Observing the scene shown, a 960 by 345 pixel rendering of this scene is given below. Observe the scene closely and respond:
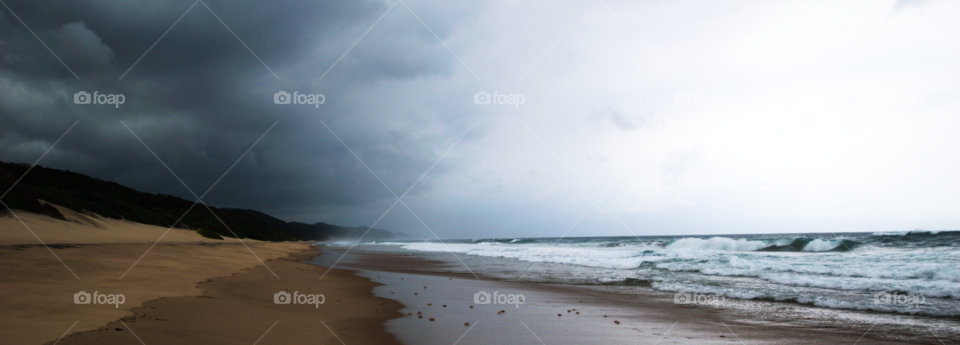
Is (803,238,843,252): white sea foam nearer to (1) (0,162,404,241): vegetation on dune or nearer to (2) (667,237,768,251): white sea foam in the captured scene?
(2) (667,237,768,251): white sea foam

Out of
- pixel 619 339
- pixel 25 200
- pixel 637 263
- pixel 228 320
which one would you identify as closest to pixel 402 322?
pixel 228 320

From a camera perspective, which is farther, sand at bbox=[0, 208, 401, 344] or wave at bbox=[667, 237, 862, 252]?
wave at bbox=[667, 237, 862, 252]

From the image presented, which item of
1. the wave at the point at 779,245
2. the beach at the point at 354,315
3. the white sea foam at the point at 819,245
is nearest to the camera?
the beach at the point at 354,315

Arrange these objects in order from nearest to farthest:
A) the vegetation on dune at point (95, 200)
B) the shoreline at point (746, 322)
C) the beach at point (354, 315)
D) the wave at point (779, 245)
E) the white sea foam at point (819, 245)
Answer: the beach at point (354, 315), the shoreline at point (746, 322), the vegetation on dune at point (95, 200), the white sea foam at point (819, 245), the wave at point (779, 245)

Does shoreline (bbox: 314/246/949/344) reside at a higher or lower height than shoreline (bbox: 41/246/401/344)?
lower

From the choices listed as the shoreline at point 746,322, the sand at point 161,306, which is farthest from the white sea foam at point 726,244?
the sand at point 161,306

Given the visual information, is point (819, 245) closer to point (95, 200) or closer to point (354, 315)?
point (354, 315)

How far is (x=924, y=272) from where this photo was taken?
11898 mm

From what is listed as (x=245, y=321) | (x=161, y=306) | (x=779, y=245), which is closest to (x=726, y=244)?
(x=779, y=245)

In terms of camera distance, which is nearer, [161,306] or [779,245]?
[161,306]

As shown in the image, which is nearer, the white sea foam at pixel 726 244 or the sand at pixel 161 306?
the sand at pixel 161 306

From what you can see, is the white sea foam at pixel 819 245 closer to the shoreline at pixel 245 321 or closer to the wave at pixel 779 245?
the wave at pixel 779 245

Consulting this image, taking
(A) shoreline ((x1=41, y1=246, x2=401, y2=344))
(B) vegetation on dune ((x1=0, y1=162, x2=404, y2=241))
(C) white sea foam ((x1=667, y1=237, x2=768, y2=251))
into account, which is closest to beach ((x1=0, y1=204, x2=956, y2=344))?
(A) shoreline ((x1=41, y1=246, x2=401, y2=344))

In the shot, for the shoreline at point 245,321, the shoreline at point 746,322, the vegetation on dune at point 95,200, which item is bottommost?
the shoreline at point 746,322
